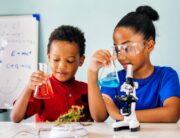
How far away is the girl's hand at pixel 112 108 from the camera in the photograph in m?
1.01

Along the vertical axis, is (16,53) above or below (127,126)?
above

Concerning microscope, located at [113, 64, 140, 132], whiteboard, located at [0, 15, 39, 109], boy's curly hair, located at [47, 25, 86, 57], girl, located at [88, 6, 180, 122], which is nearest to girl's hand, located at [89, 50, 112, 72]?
girl, located at [88, 6, 180, 122]

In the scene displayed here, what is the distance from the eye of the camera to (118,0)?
6.62 ft

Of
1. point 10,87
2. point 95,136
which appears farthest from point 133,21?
point 10,87

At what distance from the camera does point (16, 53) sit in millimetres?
2213

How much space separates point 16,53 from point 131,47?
1.30m

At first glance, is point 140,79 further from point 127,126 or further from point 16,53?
point 16,53

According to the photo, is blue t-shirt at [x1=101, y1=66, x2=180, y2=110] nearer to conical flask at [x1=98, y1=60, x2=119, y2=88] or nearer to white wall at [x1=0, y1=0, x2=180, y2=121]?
conical flask at [x1=98, y1=60, x2=119, y2=88]

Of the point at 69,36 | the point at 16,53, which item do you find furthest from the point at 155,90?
the point at 16,53

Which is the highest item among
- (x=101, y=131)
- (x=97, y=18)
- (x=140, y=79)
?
(x=97, y=18)

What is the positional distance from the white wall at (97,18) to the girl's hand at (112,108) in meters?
0.92

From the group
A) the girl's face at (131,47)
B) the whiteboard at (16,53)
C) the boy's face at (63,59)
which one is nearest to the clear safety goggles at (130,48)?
the girl's face at (131,47)

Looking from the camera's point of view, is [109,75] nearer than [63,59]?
Yes

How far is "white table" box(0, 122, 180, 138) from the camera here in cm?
82
